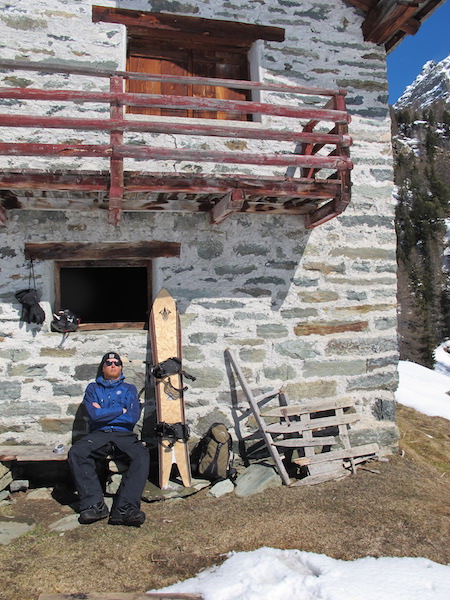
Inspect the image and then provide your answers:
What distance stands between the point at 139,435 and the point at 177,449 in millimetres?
496

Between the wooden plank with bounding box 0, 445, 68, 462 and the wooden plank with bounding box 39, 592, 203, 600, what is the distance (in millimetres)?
1801

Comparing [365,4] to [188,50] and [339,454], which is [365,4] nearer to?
[188,50]

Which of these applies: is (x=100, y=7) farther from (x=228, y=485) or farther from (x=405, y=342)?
(x=405, y=342)

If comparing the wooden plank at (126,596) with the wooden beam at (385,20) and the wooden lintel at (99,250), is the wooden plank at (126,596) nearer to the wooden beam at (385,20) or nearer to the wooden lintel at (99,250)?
the wooden lintel at (99,250)

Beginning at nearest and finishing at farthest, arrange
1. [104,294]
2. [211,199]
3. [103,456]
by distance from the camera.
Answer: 1. [103,456]
2. [211,199]
3. [104,294]

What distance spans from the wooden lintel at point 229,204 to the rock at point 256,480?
264 centimetres

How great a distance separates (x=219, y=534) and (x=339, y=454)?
1884 mm

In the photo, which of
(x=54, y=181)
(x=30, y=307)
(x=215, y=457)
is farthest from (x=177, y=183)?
(x=215, y=457)

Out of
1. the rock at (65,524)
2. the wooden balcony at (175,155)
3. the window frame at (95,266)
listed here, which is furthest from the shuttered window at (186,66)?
the rock at (65,524)

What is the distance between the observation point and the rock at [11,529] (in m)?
3.86

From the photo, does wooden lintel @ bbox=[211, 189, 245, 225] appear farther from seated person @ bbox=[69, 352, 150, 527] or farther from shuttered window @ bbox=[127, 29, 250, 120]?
seated person @ bbox=[69, 352, 150, 527]

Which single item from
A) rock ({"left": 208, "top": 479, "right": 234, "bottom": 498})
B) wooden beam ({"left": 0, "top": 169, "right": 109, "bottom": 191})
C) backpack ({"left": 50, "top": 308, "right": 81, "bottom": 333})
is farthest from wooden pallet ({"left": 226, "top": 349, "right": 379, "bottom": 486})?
wooden beam ({"left": 0, "top": 169, "right": 109, "bottom": 191})

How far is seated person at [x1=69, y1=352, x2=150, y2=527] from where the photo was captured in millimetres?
4125

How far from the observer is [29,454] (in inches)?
186
